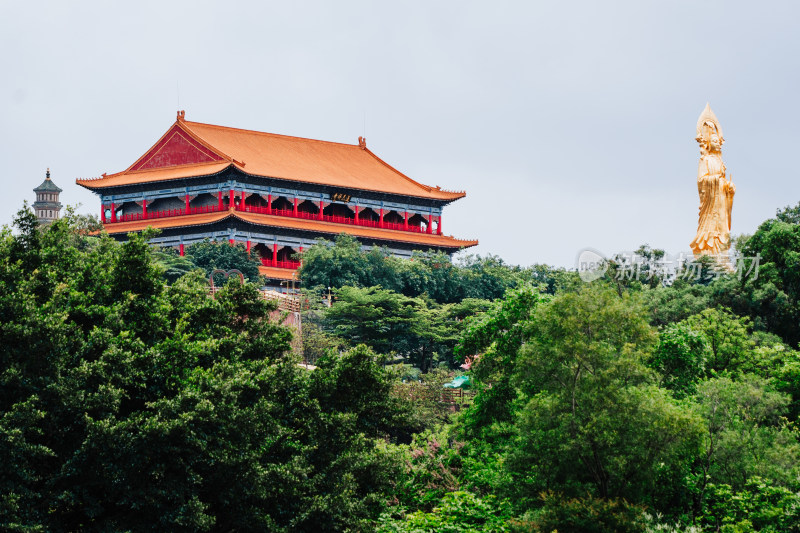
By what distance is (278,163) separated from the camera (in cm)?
6650

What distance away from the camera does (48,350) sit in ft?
72.5

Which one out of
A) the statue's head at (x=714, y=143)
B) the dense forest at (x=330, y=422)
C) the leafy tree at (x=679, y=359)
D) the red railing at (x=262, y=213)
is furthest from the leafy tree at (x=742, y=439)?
the red railing at (x=262, y=213)

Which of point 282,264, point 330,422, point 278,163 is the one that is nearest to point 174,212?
point 278,163

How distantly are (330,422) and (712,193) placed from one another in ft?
92.7

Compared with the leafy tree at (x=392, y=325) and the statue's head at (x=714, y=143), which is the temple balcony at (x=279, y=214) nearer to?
the leafy tree at (x=392, y=325)

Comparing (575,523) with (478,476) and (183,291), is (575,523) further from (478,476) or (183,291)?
(183,291)

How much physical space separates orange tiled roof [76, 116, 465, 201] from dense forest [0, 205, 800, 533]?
3735 cm

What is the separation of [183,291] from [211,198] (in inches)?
1529

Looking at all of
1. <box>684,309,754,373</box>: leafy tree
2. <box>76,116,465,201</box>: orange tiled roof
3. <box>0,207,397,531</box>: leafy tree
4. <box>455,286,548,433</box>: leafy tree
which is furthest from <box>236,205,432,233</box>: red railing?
<box>0,207,397,531</box>: leafy tree

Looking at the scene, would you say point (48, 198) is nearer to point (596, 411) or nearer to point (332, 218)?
point (332, 218)

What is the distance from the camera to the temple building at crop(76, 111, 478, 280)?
62188 millimetres

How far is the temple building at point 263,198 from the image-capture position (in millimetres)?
62188

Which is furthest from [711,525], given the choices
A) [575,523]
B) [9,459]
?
[9,459]

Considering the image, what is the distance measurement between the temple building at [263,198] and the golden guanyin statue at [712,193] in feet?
61.8
